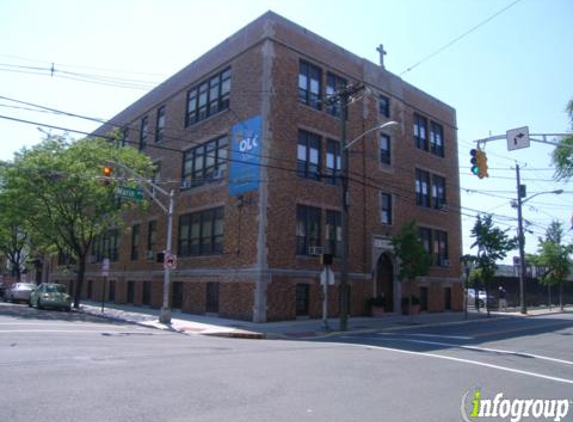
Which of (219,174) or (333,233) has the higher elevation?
(219,174)

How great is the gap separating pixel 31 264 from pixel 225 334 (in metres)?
45.1

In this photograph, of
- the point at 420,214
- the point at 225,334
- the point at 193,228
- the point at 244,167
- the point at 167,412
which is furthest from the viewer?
the point at 420,214

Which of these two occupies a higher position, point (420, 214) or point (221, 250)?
point (420, 214)

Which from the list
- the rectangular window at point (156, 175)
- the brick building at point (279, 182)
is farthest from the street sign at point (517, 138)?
the rectangular window at point (156, 175)

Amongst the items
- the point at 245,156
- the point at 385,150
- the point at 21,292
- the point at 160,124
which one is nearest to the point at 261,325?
the point at 245,156

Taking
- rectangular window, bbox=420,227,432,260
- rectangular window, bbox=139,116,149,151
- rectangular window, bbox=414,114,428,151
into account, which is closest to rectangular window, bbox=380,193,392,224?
rectangular window, bbox=420,227,432,260

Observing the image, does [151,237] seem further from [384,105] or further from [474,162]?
[474,162]

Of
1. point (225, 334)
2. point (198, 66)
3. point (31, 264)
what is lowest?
point (225, 334)

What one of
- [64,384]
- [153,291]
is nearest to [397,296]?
[153,291]

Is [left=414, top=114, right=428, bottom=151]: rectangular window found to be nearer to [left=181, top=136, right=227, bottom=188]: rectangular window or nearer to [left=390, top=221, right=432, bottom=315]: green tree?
[left=390, top=221, right=432, bottom=315]: green tree

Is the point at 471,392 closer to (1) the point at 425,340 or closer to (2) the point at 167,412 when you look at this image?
(2) the point at 167,412

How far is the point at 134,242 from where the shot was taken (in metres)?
34.9

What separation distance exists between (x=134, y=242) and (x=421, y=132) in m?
21.2

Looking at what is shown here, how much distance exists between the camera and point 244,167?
982 inches
